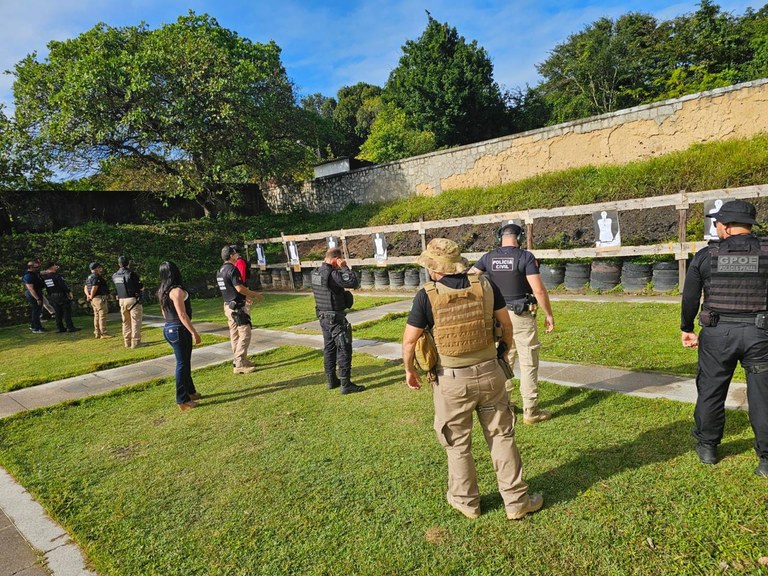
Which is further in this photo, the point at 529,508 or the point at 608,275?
the point at 608,275

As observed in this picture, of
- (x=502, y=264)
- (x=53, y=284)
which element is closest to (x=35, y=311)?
(x=53, y=284)

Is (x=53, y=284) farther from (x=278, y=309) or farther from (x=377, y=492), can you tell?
Result: (x=377, y=492)

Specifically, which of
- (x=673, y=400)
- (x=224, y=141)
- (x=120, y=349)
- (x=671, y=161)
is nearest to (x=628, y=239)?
(x=671, y=161)

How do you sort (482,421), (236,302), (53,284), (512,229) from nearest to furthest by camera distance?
(482,421) < (512,229) < (236,302) < (53,284)

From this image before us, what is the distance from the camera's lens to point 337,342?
18.5 feet

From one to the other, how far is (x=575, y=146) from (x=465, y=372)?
46.6 ft

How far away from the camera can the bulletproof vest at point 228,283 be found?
6727 mm

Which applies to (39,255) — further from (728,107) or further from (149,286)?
(728,107)

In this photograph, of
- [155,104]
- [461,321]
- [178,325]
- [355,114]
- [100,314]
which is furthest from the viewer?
[355,114]

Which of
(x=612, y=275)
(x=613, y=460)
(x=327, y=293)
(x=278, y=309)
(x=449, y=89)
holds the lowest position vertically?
(x=613, y=460)

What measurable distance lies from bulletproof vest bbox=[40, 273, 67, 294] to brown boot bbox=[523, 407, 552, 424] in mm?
11923

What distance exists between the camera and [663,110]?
1302cm

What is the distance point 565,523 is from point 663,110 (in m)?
13.9

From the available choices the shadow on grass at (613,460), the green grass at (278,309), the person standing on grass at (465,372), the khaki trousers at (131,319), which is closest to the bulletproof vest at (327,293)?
the person standing on grass at (465,372)
